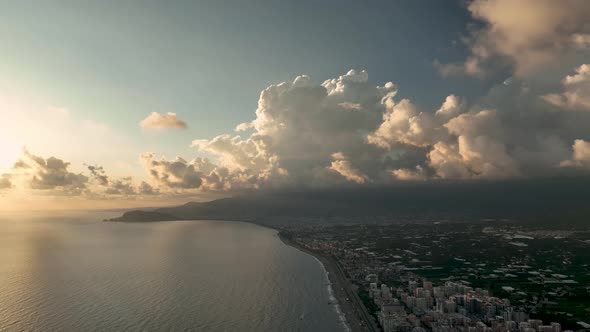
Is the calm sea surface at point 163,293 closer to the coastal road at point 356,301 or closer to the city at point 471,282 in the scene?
the coastal road at point 356,301

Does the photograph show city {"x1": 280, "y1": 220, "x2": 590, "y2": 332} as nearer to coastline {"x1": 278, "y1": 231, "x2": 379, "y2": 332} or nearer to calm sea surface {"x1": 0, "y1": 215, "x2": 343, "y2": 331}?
coastline {"x1": 278, "y1": 231, "x2": 379, "y2": 332}

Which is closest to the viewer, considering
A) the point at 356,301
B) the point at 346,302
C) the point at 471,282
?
the point at 346,302

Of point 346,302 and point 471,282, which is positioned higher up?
point 471,282

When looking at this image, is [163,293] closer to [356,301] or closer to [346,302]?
[346,302]

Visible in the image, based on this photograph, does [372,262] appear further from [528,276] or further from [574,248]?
[574,248]

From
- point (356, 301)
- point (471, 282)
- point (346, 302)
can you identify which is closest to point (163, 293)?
point (346, 302)

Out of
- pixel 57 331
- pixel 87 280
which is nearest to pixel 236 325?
pixel 57 331
